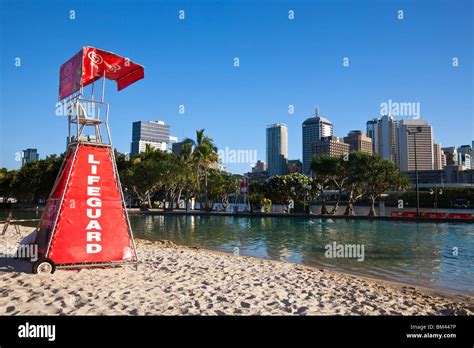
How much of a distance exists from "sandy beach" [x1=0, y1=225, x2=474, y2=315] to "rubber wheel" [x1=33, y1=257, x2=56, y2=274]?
0.61 ft

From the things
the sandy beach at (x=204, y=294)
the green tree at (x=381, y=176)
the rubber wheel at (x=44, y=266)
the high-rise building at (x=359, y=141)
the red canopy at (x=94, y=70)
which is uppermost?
the high-rise building at (x=359, y=141)

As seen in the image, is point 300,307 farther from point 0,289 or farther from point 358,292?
point 0,289

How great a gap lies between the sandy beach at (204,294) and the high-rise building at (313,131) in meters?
163

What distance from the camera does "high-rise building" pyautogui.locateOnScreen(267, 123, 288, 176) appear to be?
173 m

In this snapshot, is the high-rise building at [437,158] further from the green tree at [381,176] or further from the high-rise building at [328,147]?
the green tree at [381,176]

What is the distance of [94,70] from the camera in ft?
32.8

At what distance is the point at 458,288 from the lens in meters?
10.6

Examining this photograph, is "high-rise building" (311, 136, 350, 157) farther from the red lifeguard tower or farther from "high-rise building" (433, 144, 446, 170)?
the red lifeguard tower

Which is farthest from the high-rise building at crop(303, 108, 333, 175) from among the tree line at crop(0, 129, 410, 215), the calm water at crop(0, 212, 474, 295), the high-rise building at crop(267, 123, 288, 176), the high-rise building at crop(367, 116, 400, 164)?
the calm water at crop(0, 212, 474, 295)

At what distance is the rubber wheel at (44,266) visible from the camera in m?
8.71

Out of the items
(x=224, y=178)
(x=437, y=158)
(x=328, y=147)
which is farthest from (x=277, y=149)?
(x=224, y=178)

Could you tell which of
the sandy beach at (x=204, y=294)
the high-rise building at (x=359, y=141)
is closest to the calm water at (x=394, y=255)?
the sandy beach at (x=204, y=294)

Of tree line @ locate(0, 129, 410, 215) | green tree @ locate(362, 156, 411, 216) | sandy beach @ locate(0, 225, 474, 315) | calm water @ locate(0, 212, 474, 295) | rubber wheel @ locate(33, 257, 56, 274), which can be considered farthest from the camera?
tree line @ locate(0, 129, 410, 215)
